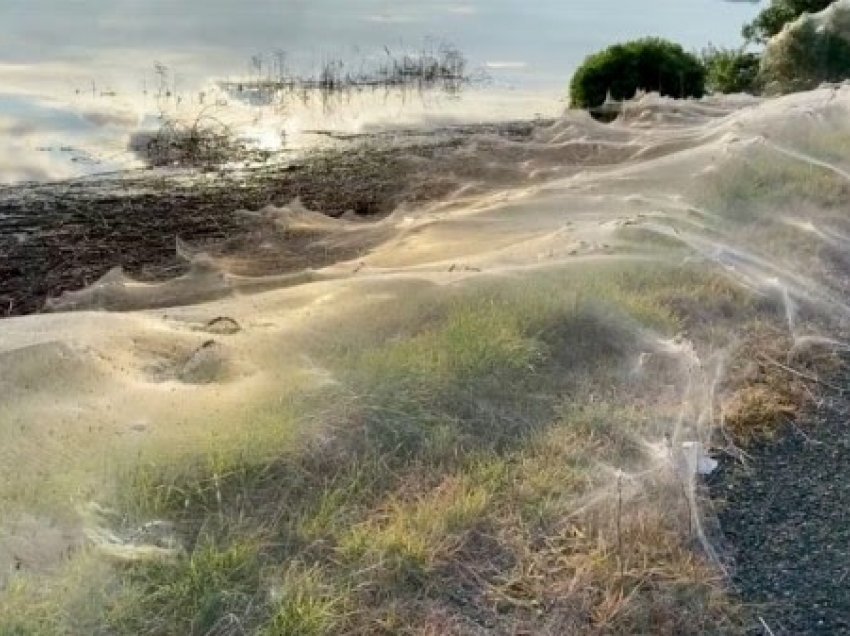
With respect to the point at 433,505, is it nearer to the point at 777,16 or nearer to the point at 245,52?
the point at 777,16

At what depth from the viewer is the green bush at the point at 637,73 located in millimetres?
16234

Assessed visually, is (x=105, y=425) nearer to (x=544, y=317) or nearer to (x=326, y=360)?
(x=326, y=360)

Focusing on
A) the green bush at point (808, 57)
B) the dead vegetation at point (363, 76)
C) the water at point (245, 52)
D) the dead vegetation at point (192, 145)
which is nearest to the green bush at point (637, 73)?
the green bush at point (808, 57)

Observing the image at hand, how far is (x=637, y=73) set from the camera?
16.2 meters

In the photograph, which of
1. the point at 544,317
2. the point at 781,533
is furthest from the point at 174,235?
the point at 781,533

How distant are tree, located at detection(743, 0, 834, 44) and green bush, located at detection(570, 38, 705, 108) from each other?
7.94 ft

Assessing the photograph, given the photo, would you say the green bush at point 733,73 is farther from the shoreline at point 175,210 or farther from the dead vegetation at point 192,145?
the dead vegetation at point 192,145

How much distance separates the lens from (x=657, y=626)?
379 cm

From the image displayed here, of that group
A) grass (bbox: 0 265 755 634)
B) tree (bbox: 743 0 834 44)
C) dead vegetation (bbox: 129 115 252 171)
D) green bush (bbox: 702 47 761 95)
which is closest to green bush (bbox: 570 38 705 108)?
green bush (bbox: 702 47 761 95)

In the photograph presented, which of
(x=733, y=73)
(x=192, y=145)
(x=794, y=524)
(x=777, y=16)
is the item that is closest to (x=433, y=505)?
(x=794, y=524)

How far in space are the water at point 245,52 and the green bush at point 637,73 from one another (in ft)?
4.13

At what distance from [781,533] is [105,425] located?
2.32m

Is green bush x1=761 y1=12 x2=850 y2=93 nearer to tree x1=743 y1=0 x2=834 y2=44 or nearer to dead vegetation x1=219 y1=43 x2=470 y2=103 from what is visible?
tree x1=743 y1=0 x2=834 y2=44

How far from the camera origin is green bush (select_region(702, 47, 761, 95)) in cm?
1717
